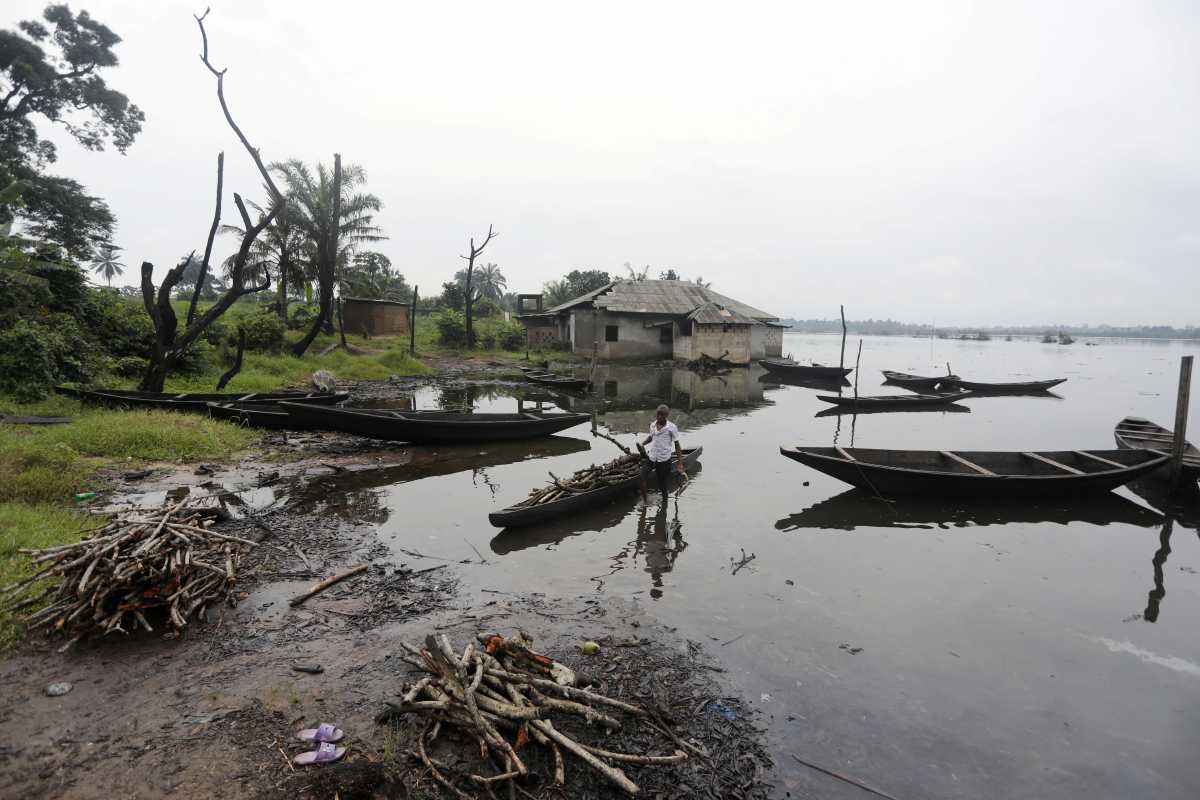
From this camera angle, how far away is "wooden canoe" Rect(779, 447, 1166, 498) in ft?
31.0

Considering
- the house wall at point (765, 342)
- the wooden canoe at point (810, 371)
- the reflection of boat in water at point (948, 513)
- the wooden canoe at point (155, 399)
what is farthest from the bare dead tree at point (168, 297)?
the house wall at point (765, 342)

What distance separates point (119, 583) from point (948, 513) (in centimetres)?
1109

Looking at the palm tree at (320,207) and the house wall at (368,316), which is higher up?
the palm tree at (320,207)

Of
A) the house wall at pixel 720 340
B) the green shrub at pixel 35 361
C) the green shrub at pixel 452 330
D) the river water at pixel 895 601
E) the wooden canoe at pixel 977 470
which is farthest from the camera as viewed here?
the green shrub at pixel 452 330

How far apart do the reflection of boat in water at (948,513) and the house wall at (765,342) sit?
25873 millimetres

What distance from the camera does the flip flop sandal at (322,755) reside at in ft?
11.5

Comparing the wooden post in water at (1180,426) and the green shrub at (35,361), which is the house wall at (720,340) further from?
the green shrub at (35,361)

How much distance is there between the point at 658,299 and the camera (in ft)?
119

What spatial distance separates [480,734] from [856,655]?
373 centimetres


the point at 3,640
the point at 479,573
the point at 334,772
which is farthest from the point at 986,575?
the point at 3,640

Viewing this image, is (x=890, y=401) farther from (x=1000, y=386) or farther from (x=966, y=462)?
(x=966, y=462)

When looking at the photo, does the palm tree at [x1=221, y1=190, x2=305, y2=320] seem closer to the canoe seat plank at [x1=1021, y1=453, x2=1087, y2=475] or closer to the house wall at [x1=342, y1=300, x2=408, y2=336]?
the house wall at [x1=342, y1=300, x2=408, y2=336]

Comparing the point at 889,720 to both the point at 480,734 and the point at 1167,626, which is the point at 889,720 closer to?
the point at 480,734

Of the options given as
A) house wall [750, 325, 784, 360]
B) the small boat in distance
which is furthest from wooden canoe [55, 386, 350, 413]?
house wall [750, 325, 784, 360]
